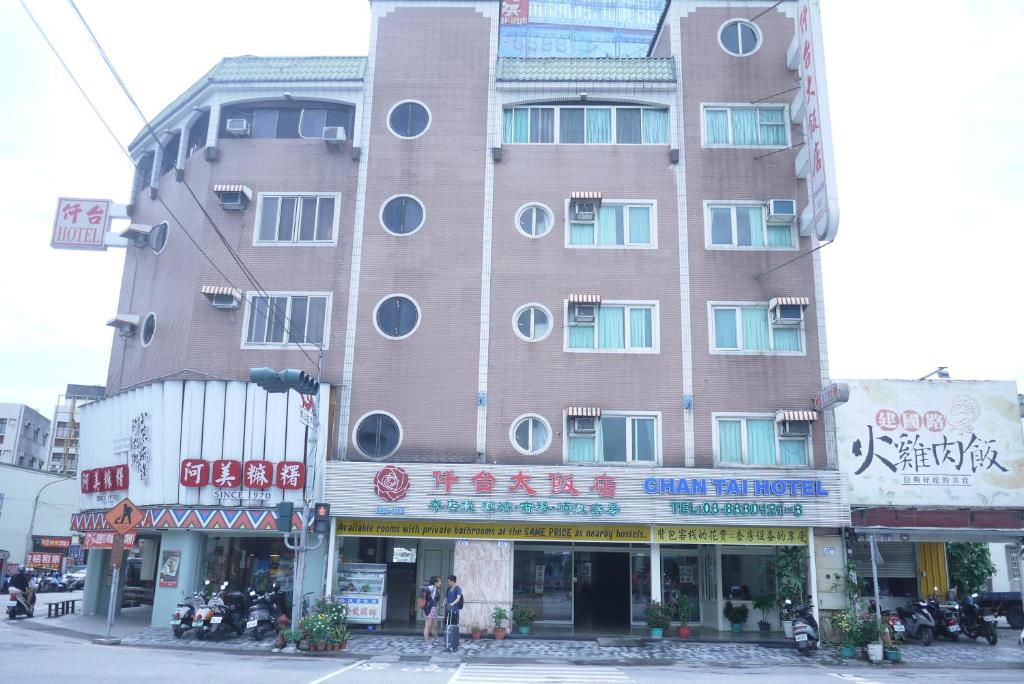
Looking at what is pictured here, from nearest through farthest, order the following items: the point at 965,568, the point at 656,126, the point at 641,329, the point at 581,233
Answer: the point at 641,329 < the point at 581,233 < the point at 656,126 < the point at 965,568

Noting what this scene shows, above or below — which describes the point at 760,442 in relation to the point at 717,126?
below

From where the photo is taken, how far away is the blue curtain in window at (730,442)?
78.4 ft

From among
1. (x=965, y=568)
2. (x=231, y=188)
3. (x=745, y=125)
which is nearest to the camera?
(x=231, y=188)

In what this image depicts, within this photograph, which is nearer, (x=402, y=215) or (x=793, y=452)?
(x=793, y=452)

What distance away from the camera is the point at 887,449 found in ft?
78.0

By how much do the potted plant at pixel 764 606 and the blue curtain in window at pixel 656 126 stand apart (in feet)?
47.8

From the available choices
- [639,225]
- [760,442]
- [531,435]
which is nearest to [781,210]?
[639,225]

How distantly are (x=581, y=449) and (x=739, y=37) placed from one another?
48.4 feet

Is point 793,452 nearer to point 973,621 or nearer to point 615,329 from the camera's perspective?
point 615,329

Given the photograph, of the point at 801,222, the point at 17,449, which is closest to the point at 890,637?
the point at 801,222

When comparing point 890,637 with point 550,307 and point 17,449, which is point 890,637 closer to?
point 550,307

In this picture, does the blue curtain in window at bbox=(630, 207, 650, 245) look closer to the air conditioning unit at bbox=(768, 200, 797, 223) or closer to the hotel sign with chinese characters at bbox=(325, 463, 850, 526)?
the air conditioning unit at bbox=(768, 200, 797, 223)

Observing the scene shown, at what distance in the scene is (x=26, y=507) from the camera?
58.7 meters

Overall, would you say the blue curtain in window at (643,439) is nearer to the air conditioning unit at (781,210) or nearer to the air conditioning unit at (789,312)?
the air conditioning unit at (789,312)
